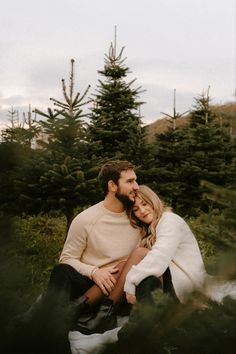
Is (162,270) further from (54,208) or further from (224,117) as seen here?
(54,208)

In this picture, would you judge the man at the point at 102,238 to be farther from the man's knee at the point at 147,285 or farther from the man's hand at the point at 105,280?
the man's knee at the point at 147,285

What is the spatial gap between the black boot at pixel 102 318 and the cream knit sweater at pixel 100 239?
0.51m

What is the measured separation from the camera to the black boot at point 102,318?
3658 mm

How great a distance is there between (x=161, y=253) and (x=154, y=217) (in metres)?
0.54

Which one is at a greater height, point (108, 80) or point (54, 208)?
point (108, 80)

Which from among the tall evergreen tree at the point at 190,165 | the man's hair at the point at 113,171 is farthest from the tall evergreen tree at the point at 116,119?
the man's hair at the point at 113,171

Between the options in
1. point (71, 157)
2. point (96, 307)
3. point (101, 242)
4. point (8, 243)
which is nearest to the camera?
point (8, 243)

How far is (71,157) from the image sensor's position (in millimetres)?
8812

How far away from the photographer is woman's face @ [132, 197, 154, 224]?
4.23 metres

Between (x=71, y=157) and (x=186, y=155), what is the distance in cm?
524

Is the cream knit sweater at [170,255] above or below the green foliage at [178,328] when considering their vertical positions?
below

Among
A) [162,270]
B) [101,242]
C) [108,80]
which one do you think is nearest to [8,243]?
[162,270]

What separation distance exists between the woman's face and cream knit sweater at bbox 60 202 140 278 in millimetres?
220

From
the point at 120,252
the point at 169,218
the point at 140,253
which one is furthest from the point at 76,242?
the point at 169,218
